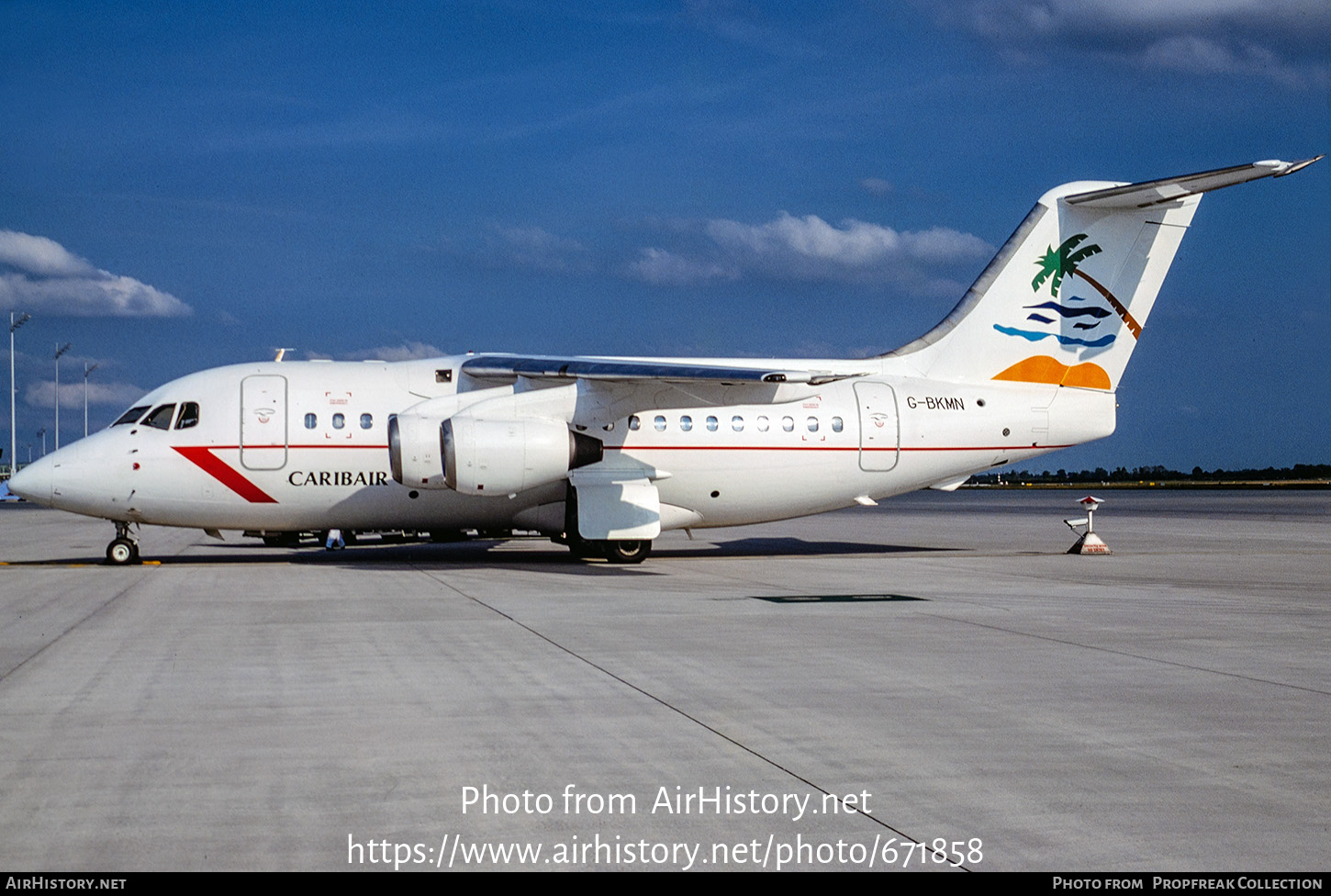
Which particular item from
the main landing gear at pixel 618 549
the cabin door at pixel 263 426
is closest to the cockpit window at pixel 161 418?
the cabin door at pixel 263 426

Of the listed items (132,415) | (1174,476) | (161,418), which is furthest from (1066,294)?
(1174,476)

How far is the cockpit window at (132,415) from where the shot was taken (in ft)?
71.4

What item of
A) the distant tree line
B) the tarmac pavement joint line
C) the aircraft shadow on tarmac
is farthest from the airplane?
the distant tree line

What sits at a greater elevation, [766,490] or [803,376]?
[803,376]

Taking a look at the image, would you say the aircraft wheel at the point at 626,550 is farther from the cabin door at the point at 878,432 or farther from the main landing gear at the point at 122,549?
the main landing gear at the point at 122,549

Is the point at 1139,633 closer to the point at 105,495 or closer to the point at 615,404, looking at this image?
the point at 615,404

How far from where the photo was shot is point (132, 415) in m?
21.8

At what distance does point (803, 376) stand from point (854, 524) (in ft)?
72.7

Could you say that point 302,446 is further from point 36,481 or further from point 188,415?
point 36,481

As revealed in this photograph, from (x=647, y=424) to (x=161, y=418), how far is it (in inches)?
337

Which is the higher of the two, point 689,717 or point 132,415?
point 132,415

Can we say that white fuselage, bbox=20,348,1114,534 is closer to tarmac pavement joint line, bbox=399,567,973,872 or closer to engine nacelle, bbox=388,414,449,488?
engine nacelle, bbox=388,414,449,488

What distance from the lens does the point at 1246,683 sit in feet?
29.9

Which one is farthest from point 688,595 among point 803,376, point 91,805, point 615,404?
point 91,805
